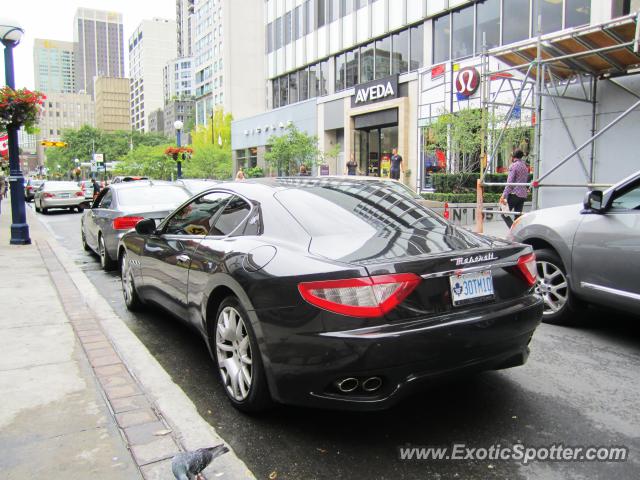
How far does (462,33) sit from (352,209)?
22.1m

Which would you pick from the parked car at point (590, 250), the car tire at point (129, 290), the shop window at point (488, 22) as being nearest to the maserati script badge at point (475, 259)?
the parked car at point (590, 250)

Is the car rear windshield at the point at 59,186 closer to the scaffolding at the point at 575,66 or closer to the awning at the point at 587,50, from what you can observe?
the scaffolding at the point at 575,66

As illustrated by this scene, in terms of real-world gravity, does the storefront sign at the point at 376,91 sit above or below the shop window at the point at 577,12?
below

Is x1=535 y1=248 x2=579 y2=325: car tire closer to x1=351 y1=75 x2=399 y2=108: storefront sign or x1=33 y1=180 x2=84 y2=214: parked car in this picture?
x1=351 y1=75 x2=399 y2=108: storefront sign

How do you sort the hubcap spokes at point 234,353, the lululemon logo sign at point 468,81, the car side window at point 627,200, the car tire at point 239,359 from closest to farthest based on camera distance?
the car tire at point 239,359, the hubcap spokes at point 234,353, the car side window at point 627,200, the lululemon logo sign at point 468,81

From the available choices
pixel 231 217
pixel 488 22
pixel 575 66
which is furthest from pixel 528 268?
pixel 488 22

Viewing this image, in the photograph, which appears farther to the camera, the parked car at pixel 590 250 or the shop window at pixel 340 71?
the shop window at pixel 340 71

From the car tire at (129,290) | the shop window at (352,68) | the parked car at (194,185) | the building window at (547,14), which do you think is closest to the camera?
the car tire at (129,290)

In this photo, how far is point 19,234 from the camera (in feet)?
39.4

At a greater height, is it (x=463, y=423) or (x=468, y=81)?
(x=468, y=81)

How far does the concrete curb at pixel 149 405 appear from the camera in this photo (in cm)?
290

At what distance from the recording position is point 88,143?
99.9 meters

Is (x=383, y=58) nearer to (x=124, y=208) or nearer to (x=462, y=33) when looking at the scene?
(x=462, y=33)

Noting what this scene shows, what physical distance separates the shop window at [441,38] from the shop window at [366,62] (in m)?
5.07
